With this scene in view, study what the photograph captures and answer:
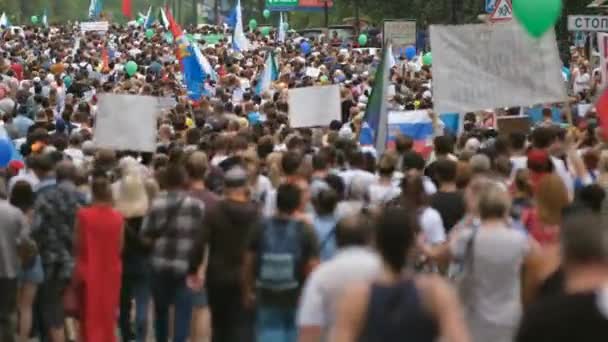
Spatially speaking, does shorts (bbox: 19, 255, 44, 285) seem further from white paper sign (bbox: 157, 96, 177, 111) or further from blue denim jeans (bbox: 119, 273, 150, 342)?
white paper sign (bbox: 157, 96, 177, 111)

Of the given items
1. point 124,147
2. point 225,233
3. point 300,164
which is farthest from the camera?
point 124,147

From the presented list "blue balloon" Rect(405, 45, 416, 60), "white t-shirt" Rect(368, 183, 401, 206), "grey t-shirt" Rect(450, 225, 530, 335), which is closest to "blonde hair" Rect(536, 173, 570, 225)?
"grey t-shirt" Rect(450, 225, 530, 335)

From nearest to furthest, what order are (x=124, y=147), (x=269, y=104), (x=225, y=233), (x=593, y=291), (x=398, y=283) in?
1. (x=593, y=291)
2. (x=398, y=283)
3. (x=225, y=233)
4. (x=124, y=147)
5. (x=269, y=104)

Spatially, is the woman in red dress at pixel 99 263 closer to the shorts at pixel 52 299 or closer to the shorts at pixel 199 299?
the shorts at pixel 52 299

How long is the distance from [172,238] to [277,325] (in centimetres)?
164

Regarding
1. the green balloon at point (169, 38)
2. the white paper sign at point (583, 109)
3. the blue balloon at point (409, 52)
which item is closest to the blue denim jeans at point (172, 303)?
the white paper sign at point (583, 109)

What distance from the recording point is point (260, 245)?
975 cm

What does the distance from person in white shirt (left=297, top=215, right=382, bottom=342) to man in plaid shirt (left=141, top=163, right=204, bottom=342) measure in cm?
278

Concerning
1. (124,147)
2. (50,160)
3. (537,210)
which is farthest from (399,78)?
(537,210)

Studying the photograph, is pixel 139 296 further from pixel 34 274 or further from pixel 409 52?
pixel 409 52

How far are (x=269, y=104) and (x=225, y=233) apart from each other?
11.4 meters

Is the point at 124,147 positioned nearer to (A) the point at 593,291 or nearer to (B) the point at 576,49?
(A) the point at 593,291

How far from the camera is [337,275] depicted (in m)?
8.11

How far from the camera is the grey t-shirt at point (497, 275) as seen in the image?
30.2 ft
